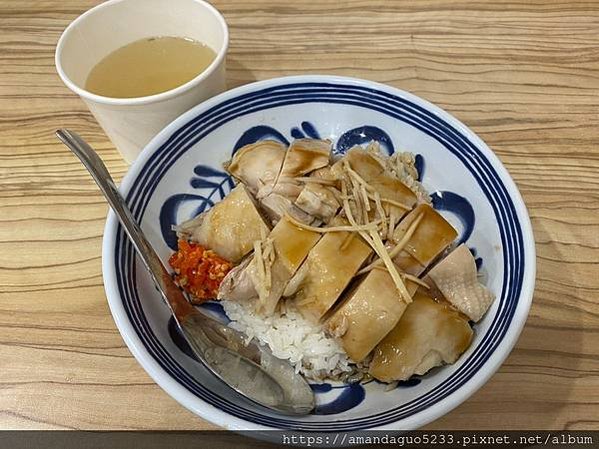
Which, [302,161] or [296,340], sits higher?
[302,161]

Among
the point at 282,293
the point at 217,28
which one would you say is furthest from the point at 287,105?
the point at 282,293

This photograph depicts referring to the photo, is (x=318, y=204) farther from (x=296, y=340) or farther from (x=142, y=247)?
(x=142, y=247)

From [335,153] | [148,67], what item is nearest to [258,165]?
[335,153]

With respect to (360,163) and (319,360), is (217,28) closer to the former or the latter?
(360,163)

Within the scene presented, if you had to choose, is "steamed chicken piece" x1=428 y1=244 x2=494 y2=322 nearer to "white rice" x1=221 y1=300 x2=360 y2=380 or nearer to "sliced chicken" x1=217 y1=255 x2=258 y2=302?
"white rice" x1=221 y1=300 x2=360 y2=380

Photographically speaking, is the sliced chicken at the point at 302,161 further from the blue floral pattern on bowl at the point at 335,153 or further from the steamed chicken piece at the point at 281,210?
the blue floral pattern on bowl at the point at 335,153

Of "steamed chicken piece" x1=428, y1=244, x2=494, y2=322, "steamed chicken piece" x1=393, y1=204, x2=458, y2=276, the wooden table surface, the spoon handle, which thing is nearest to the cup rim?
the spoon handle
